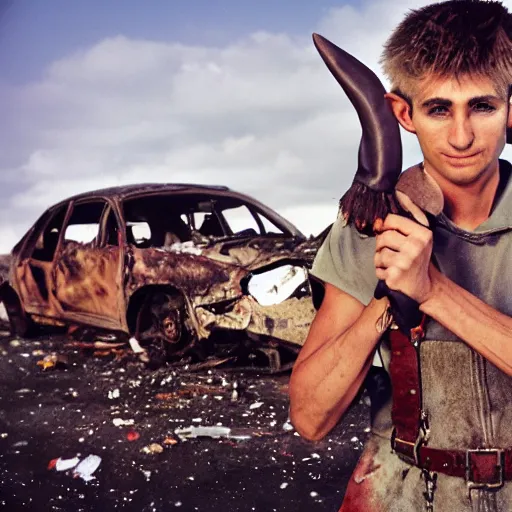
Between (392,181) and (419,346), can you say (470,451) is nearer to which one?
(419,346)

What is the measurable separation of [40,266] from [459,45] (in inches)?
301

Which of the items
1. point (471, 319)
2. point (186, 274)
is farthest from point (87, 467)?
point (471, 319)

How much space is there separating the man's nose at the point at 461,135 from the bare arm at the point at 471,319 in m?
0.26

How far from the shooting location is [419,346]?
4.40ft

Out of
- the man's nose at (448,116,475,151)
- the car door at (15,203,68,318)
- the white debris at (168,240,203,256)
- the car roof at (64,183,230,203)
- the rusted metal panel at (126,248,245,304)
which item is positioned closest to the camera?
the man's nose at (448,116,475,151)

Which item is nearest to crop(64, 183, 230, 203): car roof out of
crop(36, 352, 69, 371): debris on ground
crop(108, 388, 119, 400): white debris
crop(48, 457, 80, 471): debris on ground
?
crop(36, 352, 69, 371): debris on ground

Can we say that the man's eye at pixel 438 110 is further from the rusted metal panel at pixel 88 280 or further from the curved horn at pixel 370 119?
the rusted metal panel at pixel 88 280

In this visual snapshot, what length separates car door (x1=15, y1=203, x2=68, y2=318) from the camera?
8.20 metres

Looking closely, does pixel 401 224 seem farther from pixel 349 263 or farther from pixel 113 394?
pixel 113 394

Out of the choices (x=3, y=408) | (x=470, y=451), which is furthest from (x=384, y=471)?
(x=3, y=408)

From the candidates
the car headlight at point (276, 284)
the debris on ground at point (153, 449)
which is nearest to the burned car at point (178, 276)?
the car headlight at point (276, 284)

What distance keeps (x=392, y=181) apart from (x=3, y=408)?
496 cm

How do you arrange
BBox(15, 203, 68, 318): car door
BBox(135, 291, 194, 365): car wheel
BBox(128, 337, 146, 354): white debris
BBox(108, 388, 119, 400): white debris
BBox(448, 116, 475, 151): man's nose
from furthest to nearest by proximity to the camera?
BBox(15, 203, 68, 318): car door
BBox(128, 337, 146, 354): white debris
BBox(135, 291, 194, 365): car wheel
BBox(108, 388, 119, 400): white debris
BBox(448, 116, 475, 151): man's nose

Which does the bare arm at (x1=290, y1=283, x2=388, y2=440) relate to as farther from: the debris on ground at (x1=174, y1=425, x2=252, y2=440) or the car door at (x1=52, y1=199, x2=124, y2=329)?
the car door at (x1=52, y1=199, x2=124, y2=329)
